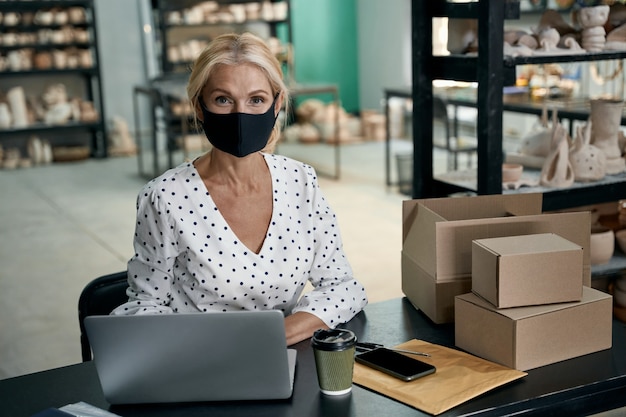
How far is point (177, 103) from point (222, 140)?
7.45m

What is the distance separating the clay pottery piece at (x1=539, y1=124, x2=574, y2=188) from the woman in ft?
4.47

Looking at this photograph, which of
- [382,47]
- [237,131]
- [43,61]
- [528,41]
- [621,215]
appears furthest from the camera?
[382,47]

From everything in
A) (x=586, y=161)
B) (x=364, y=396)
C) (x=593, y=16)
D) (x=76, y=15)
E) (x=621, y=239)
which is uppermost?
(x=76, y=15)

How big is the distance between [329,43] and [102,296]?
9.34 meters

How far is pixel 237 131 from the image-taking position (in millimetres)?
2086

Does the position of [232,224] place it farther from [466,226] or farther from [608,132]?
[608,132]

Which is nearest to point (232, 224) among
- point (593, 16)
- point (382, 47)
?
point (593, 16)

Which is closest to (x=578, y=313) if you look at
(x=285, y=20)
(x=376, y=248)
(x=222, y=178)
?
(x=222, y=178)

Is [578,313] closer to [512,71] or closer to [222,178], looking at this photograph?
[222,178]

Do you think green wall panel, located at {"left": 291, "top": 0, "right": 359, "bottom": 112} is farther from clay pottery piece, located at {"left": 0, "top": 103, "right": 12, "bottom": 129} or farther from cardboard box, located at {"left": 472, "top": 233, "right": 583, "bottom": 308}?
cardboard box, located at {"left": 472, "top": 233, "right": 583, "bottom": 308}

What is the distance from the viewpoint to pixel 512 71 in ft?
9.21

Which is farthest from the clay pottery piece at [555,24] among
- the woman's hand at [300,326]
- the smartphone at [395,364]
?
the smartphone at [395,364]

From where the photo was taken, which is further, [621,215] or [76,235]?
[76,235]

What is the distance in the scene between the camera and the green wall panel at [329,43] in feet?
36.8
